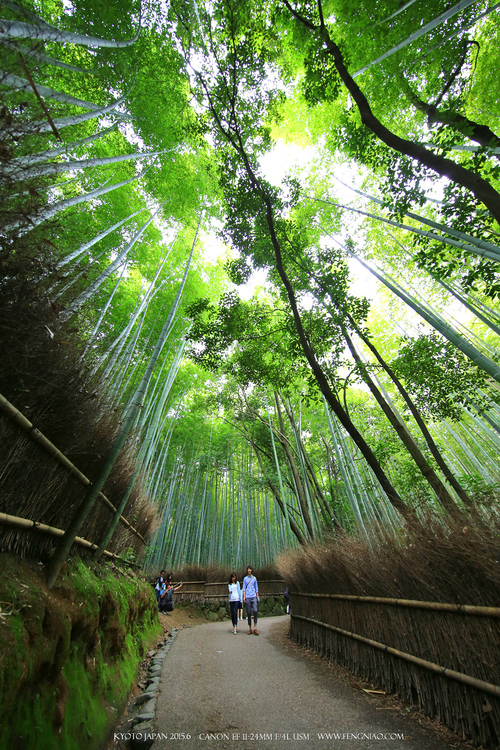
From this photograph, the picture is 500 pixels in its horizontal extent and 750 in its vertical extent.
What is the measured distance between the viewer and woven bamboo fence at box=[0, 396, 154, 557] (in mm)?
1432

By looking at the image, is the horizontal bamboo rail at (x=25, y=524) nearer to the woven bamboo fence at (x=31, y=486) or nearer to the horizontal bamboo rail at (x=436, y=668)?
the woven bamboo fence at (x=31, y=486)

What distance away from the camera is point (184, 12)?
10.1ft

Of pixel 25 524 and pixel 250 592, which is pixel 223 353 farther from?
pixel 250 592

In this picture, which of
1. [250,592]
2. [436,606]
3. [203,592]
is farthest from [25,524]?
[203,592]

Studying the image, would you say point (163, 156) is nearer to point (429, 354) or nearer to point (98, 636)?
point (429, 354)

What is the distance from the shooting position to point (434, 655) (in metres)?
1.98

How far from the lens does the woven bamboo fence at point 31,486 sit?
4.70 feet

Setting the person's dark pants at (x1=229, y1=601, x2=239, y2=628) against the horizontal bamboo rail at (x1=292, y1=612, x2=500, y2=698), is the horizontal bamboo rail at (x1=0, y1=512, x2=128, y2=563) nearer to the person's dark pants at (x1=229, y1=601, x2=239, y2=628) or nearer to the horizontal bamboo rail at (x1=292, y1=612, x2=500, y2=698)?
the horizontal bamboo rail at (x1=292, y1=612, x2=500, y2=698)

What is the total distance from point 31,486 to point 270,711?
243 cm

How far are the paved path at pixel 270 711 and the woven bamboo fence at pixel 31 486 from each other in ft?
4.59

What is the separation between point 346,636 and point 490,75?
720 centimetres

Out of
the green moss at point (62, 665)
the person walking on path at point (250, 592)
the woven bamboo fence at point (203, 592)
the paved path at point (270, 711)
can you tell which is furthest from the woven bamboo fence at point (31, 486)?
the woven bamboo fence at point (203, 592)

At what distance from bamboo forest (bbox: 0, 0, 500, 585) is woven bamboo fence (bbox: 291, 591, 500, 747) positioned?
53cm

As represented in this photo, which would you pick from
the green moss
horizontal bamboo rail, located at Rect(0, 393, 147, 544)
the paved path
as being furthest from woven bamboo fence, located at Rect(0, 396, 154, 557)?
the paved path
